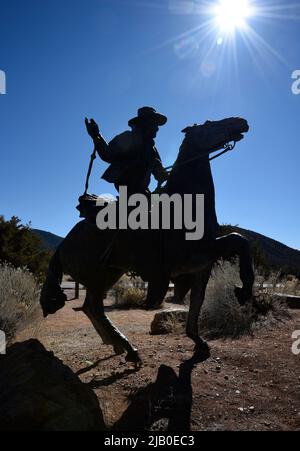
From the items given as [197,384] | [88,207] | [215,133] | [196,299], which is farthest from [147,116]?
[197,384]

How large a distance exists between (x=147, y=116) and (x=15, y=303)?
4194mm

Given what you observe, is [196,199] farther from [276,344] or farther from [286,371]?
[276,344]

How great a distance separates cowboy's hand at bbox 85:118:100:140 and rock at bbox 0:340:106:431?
→ 2.84 meters

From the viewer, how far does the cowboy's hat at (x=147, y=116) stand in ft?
18.0

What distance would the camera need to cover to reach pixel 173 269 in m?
5.07

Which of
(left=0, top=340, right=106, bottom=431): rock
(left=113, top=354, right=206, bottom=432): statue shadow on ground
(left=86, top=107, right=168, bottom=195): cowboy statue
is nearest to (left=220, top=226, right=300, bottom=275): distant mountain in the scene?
(left=86, top=107, right=168, bottom=195): cowboy statue

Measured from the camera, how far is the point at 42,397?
125 inches

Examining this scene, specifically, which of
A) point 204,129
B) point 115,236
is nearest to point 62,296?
point 115,236

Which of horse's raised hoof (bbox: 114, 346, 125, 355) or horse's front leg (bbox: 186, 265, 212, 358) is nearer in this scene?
horse's raised hoof (bbox: 114, 346, 125, 355)

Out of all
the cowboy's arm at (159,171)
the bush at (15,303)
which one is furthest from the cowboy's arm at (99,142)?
the bush at (15,303)

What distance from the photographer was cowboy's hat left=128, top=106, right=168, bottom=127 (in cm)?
547

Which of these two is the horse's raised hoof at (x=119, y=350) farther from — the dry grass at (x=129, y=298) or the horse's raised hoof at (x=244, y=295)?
the dry grass at (x=129, y=298)

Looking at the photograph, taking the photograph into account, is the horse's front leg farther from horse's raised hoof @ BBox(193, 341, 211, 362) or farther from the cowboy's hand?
the cowboy's hand

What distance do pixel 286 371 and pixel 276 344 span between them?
1.45m
